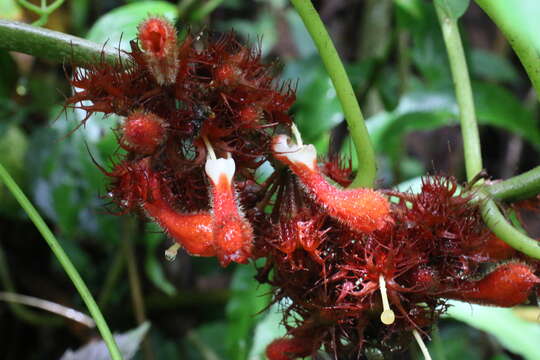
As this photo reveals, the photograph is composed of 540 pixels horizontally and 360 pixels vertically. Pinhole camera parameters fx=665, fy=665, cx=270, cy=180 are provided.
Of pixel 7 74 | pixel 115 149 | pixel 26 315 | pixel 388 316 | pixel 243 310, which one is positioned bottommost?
pixel 388 316

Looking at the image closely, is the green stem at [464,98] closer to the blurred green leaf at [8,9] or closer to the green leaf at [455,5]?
the green leaf at [455,5]

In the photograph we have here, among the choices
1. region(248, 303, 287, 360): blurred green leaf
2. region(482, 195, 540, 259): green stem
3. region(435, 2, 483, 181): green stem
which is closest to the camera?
region(482, 195, 540, 259): green stem

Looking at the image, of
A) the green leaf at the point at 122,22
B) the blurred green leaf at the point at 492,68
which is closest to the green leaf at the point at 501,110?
the blurred green leaf at the point at 492,68

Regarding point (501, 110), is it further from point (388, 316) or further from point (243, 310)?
point (388, 316)

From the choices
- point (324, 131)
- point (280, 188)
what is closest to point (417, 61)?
point (324, 131)

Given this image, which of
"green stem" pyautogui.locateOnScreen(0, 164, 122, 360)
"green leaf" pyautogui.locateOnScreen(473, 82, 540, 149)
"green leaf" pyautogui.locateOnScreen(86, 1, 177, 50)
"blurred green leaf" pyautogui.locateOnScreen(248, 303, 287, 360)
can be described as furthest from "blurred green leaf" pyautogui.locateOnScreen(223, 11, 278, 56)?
"green stem" pyautogui.locateOnScreen(0, 164, 122, 360)

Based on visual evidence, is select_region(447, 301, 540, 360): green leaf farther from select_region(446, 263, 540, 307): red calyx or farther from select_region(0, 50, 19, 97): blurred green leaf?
select_region(0, 50, 19, 97): blurred green leaf

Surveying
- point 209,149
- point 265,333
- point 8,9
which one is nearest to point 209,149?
point 209,149
